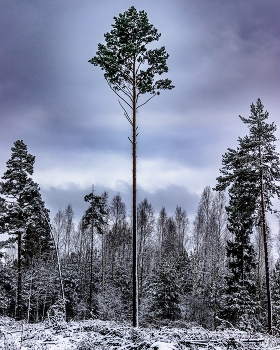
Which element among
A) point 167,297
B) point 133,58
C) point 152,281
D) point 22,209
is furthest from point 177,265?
point 133,58

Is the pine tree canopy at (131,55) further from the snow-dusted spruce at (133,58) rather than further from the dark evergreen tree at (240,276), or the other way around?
the dark evergreen tree at (240,276)

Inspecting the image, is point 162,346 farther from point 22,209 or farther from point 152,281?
point 152,281

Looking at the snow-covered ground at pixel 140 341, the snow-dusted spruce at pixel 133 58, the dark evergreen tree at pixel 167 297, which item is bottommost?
the dark evergreen tree at pixel 167 297

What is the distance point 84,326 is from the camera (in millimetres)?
9375

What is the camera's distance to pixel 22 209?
22.4 metres

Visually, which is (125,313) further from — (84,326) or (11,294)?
(84,326)

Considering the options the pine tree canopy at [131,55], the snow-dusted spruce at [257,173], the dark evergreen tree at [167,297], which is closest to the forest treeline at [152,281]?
the dark evergreen tree at [167,297]

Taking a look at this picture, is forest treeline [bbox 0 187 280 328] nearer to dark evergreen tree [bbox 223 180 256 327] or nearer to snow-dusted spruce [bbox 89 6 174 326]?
dark evergreen tree [bbox 223 180 256 327]

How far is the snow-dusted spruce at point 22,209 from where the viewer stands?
22.1 metres

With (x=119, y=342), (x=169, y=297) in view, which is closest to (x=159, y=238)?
(x=169, y=297)

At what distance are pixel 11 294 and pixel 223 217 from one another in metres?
22.3

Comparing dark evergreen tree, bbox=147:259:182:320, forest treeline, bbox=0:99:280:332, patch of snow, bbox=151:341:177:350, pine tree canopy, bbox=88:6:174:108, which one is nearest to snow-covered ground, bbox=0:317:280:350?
patch of snow, bbox=151:341:177:350

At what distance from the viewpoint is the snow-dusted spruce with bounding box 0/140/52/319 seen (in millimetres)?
22062

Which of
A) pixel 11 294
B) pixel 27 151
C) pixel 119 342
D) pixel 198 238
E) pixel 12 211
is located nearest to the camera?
pixel 119 342
